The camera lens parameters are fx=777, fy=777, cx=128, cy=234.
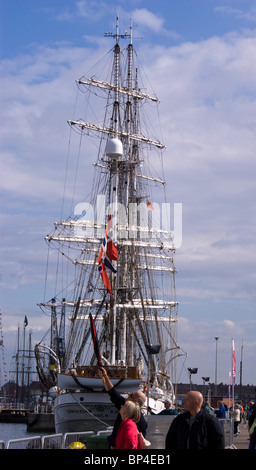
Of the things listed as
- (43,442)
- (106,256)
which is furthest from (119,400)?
(106,256)

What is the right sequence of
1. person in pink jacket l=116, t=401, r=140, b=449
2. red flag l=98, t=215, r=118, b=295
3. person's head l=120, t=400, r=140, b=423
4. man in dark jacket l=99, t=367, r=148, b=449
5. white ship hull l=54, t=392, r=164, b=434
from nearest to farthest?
person in pink jacket l=116, t=401, r=140, b=449 → person's head l=120, t=400, r=140, b=423 → man in dark jacket l=99, t=367, r=148, b=449 → white ship hull l=54, t=392, r=164, b=434 → red flag l=98, t=215, r=118, b=295

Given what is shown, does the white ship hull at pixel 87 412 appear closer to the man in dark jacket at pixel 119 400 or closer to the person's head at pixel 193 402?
the man in dark jacket at pixel 119 400

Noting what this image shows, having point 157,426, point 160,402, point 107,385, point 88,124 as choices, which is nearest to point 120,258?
point 88,124

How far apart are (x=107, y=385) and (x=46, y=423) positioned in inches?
2961

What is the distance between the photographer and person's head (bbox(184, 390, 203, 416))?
9102mm

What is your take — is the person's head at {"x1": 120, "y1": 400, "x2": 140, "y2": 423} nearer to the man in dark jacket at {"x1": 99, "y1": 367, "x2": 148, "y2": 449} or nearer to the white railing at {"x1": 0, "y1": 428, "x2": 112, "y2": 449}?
the man in dark jacket at {"x1": 99, "y1": 367, "x2": 148, "y2": 449}

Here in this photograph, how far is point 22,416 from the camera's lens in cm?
10512

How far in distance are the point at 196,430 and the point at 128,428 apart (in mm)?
952

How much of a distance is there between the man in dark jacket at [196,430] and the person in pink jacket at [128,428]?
0.54 meters

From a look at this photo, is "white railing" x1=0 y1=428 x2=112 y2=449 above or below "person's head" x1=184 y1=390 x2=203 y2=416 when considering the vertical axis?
below

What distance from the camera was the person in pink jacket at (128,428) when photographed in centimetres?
951

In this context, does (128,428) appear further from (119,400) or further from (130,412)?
(119,400)

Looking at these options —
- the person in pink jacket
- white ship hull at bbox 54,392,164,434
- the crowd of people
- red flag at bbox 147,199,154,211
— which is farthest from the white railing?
red flag at bbox 147,199,154,211
